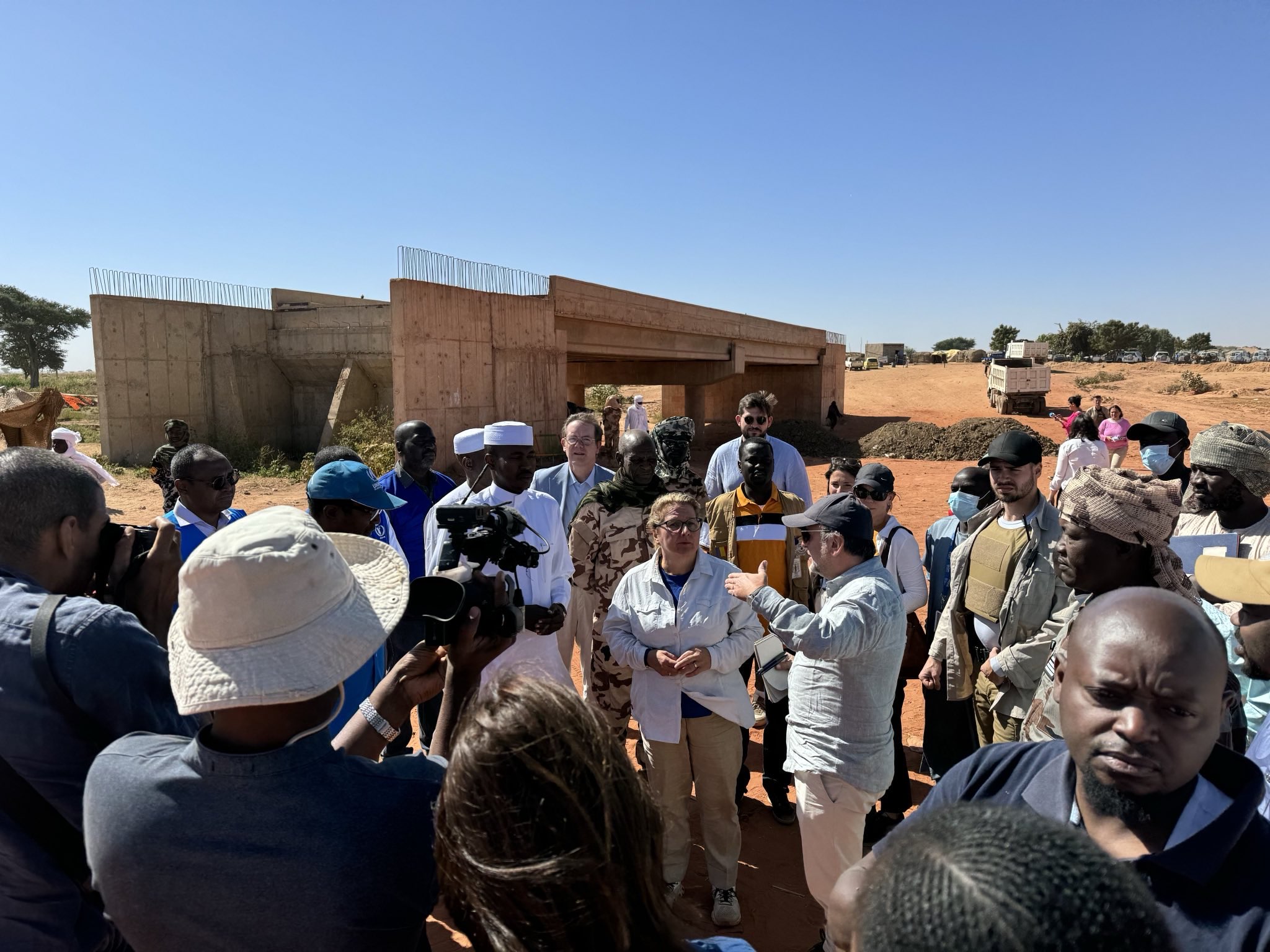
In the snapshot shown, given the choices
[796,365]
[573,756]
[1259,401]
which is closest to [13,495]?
[573,756]

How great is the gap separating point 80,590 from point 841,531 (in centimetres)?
250

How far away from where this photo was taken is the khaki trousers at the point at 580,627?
4.51m

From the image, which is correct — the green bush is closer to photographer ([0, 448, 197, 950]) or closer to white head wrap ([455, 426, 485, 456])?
white head wrap ([455, 426, 485, 456])

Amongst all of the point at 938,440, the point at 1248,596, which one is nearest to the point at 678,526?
the point at 1248,596

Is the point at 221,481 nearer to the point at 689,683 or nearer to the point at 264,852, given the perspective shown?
the point at 689,683

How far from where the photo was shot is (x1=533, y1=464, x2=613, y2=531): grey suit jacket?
515 cm

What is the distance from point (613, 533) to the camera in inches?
170

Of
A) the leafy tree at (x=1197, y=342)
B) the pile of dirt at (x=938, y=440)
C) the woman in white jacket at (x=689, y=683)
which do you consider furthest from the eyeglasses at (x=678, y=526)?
the leafy tree at (x=1197, y=342)

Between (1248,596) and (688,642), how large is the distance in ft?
6.51

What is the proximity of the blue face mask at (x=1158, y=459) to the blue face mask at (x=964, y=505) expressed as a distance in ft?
5.97

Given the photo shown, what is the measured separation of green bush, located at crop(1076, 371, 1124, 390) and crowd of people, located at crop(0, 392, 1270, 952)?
125 ft

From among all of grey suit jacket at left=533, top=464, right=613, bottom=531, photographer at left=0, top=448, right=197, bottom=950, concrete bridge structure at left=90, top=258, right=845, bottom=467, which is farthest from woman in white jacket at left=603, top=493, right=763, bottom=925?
concrete bridge structure at left=90, top=258, right=845, bottom=467

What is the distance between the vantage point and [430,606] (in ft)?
5.37

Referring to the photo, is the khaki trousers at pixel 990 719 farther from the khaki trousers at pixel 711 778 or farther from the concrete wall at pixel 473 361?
the concrete wall at pixel 473 361
